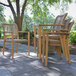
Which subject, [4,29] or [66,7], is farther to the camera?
[66,7]

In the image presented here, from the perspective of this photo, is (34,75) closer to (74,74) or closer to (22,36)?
(74,74)

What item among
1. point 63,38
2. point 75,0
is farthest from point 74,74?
point 75,0

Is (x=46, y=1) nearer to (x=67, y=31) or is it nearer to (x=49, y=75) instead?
(x=67, y=31)

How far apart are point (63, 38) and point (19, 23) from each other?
595 cm

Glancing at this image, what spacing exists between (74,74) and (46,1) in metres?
7.55

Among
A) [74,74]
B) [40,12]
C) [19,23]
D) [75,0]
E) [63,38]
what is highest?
[75,0]

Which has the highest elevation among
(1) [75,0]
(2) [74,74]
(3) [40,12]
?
(1) [75,0]

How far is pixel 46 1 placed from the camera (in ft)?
30.2

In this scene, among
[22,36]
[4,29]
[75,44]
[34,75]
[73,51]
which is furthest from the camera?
[22,36]

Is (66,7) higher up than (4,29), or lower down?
higher up

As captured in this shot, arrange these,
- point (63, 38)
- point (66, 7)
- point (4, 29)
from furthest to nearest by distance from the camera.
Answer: point (66, 7), point (4, 29), point (63, 38)

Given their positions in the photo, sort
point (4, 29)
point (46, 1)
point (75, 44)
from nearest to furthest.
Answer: point (4, 29), point (75, 44), point (46, 1)

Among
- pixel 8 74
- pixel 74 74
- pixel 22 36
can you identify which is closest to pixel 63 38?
pixel 74 74

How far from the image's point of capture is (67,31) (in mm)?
2963
